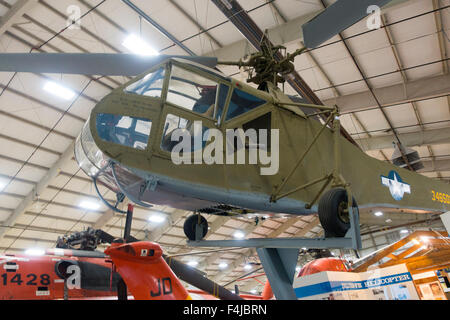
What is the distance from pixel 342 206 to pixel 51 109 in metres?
14.3

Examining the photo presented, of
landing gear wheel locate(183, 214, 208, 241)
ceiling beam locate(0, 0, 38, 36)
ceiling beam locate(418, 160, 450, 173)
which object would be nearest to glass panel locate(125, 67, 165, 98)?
landing gear wheel locate(183, 214, 208, 241)

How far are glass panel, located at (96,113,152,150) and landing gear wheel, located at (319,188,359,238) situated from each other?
1787mm

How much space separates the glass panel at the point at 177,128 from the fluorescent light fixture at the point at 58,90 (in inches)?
478

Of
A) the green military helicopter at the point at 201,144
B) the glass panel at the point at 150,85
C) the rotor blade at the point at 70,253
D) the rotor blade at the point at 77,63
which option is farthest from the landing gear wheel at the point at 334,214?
the rotor blade at the point at 70,253

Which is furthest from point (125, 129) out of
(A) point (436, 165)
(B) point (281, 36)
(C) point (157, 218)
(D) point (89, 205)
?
(A) point (436, 165)

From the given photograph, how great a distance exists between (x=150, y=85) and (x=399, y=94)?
13.4 metres

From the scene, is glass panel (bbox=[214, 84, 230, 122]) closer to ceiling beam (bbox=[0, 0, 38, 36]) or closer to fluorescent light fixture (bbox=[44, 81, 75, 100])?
ceiling beam (bbox=[0, 0, 38, 36])

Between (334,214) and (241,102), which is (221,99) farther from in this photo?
(334,214)

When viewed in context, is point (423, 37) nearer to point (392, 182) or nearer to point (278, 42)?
point (278, 42)

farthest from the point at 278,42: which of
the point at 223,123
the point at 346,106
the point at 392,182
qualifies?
the point at 223,123

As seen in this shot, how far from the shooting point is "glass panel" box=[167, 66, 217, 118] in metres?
3.32

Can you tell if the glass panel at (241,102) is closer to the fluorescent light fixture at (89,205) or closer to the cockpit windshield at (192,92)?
the cockpit windshield at (192,92)

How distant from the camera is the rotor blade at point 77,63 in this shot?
11.6 ft

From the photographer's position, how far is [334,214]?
113 inches
